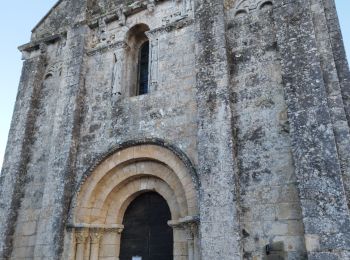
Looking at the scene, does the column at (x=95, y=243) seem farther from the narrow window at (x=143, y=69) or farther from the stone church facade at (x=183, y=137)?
the narrow window at (x=143, y=69)

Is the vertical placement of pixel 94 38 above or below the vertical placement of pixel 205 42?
above

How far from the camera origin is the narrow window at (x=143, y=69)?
844 centimetres

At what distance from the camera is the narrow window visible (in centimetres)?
844

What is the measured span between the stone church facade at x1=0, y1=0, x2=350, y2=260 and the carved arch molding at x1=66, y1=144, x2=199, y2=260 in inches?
0.9

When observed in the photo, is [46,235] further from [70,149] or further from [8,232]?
[70,149]

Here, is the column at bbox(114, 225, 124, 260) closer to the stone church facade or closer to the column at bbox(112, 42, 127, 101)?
the stone church facade

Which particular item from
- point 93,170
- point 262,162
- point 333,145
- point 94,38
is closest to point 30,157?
point 93,170

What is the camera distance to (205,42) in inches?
283

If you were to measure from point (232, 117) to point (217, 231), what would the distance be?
6.77 ft

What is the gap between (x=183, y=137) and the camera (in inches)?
271

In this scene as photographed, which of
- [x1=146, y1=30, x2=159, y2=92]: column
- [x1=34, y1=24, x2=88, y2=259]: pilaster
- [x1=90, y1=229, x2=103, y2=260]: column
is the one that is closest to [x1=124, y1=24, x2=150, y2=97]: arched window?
[x1=146, y1=30, x2=159, y2=92]: column

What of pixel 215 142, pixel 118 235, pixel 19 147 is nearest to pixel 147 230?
pixel 118 235

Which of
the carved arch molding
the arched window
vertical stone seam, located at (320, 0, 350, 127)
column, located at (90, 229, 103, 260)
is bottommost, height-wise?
column, located at (90, 229, 103, 260)

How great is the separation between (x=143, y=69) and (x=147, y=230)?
377cm
